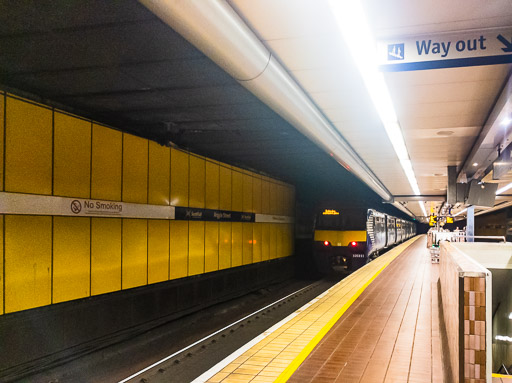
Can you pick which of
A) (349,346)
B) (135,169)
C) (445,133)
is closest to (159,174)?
(135,169)

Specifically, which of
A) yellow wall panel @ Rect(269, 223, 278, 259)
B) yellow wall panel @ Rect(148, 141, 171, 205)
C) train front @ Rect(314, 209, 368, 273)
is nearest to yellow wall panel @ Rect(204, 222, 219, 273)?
yellow wall panel @ Rect(148, 141, 171, 205)

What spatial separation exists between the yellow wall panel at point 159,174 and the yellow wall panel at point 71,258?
2.03 meters

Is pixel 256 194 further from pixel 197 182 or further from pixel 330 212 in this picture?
pixel 197 182

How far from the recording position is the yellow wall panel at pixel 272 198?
17.1 metres

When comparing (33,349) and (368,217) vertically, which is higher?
(368,217)

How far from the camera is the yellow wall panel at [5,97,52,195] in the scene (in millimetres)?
6215

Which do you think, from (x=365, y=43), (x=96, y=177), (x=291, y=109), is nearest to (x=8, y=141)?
(x=96, y=177)

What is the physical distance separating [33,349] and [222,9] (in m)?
5.32

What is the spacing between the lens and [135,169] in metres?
8.99

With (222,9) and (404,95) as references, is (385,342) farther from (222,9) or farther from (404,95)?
(222,9)

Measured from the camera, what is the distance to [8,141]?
618 cm

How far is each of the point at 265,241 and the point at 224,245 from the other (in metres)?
3.53

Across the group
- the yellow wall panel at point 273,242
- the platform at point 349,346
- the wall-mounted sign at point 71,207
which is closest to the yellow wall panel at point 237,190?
the yellow wall panel at point 273,242

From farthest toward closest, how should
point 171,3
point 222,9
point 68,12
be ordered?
point 68,12
point 222,9
point 171,3
